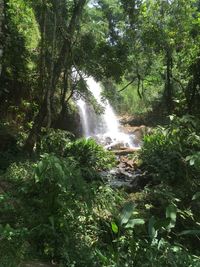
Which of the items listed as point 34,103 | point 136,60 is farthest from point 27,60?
point 136,60

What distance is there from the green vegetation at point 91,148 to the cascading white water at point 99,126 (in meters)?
2.51

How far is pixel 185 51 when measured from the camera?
9.20m

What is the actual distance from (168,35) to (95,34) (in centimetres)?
289

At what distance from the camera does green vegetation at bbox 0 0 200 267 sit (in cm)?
372

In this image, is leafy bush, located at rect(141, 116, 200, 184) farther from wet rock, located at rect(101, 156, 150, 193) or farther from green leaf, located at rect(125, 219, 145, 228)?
green leaf, located at rect(125, 219, 145, 228)

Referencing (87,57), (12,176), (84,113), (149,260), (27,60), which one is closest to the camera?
(149,260)

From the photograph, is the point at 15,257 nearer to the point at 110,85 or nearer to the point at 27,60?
the point at 27,60

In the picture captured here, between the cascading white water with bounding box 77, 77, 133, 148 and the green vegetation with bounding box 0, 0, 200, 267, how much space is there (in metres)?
Answer: 2.51

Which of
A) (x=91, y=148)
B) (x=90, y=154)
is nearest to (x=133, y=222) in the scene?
(x=90, y=154)

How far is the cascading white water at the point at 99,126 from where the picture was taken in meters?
17.2

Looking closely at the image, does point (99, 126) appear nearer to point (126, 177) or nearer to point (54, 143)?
point (126, 177)

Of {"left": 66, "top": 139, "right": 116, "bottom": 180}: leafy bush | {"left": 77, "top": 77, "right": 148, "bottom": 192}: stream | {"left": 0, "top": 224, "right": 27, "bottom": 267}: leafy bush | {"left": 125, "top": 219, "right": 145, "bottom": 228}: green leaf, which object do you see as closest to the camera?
{"left": 0, "top": 224, "right": 27, "bottom": 267}: leafy bush

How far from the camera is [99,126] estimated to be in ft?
63.1

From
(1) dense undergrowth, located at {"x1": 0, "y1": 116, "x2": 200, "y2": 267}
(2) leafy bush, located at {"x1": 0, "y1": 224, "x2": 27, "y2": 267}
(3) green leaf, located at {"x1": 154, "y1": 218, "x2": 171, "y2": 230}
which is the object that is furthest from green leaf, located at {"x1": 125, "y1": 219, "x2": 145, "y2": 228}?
(2) leafy bush, located at {"x1": 0, "y1": 224, "x2": 27, "y2": 267}
